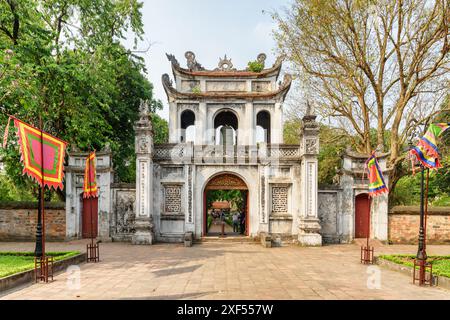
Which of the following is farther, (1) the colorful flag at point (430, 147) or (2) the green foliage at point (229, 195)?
(2) the green foliage at point (229, 195)

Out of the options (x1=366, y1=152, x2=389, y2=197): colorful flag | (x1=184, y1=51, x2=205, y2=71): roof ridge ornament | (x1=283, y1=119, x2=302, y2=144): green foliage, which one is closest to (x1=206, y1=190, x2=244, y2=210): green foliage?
(x1=283, y1=119, x2=302, y2=144): green foliage

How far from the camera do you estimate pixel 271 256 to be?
1249cm

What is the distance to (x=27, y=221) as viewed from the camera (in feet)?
53.5

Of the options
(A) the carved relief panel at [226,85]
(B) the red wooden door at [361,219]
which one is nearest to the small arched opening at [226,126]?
(A) the carved relief panel at [226,85]

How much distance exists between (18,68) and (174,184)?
825 cm

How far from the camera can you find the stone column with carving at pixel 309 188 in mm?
15148

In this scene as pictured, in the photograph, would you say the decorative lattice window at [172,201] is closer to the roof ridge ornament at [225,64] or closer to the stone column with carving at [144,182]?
the stone column with carving at [144,182]

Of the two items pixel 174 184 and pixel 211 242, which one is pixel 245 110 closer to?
pixel 174 184

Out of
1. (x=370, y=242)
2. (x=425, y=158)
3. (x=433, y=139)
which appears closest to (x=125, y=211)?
(x=370, y=242)

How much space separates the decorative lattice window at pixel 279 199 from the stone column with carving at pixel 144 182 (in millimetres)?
6025

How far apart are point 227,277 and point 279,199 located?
26.2 feet

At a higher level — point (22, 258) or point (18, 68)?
point (18, 68)
